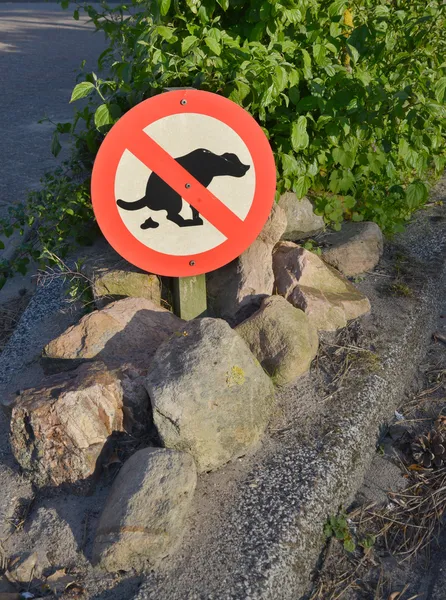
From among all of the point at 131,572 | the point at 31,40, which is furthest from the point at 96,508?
the point at 31,40

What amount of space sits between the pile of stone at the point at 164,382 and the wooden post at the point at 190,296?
2.7 inches

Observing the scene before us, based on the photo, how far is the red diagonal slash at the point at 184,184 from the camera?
92.0 inches

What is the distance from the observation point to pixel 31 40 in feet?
39.4

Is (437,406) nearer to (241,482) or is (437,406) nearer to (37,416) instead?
(241,482)

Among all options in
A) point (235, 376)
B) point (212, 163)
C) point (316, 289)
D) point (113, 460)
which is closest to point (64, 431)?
point (113, 460)

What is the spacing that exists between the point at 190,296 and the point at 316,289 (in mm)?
548

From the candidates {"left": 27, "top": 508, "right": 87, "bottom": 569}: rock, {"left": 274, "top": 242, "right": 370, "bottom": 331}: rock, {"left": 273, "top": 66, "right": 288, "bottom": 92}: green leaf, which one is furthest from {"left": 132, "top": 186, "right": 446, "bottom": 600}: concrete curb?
{"left": 273, "top": 66, "right": 288, "bottom": 92}: green leaf

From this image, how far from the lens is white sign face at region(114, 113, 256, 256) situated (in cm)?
235

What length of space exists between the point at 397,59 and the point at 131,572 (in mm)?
2577

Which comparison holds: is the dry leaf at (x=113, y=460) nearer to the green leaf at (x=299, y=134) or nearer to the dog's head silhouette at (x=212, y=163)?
the dog's head silhouette at (x=212, y=163)

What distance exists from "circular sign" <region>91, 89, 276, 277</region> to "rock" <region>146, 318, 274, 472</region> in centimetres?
38

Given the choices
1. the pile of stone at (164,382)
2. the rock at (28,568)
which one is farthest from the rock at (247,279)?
the rock at (28,568)

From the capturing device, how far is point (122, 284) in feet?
8.82

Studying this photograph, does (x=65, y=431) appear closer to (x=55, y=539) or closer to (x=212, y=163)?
(x=55, y=539)
